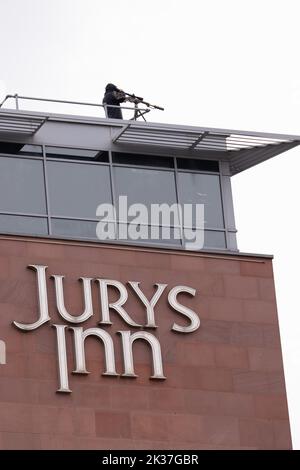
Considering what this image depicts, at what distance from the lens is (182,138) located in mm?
112312

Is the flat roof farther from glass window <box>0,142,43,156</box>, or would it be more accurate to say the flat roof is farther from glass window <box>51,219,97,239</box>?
glass window <box>51,219,97,239</box>

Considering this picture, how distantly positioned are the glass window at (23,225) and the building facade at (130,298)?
45 millimetres

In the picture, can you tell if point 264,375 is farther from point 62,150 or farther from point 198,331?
point 62,150

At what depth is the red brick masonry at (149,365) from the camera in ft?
353

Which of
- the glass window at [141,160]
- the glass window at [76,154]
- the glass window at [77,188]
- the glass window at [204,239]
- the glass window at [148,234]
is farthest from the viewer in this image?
the glass window at [204,239]

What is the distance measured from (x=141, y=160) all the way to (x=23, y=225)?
16.2 ft

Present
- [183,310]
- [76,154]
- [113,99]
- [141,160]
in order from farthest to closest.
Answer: [113,99]
[141,160]
[76,154]
[183,310]

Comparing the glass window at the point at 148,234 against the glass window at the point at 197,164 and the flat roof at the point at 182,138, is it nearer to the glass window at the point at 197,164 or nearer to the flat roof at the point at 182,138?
the glass window at the point at 197,164

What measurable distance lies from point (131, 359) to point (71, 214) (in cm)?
518

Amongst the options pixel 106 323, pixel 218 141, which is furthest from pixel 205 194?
pixel 106 323

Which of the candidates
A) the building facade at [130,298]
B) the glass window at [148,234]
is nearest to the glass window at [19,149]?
the building facade at [130,298]

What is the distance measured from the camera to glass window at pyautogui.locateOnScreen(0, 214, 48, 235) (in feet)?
360

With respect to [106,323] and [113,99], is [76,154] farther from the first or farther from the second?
[106,323]
